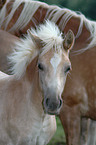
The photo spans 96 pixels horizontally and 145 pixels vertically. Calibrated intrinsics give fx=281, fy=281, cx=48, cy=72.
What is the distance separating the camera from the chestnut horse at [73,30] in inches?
132

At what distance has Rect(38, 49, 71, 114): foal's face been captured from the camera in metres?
2.29

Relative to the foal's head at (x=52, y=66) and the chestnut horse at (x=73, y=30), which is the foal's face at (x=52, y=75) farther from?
the chestnut horse at (x=73, y=30)

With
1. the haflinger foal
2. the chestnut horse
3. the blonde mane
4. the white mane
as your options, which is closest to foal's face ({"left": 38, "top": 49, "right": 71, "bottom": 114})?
the haflinger foal

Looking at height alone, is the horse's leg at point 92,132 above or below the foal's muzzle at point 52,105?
below

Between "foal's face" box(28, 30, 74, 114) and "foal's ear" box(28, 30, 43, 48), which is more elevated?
"foal's ear" box(28, 30, 43, 48)

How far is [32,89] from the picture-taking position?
8.77 feet

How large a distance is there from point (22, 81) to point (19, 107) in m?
0.25

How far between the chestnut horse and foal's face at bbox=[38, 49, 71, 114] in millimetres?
931

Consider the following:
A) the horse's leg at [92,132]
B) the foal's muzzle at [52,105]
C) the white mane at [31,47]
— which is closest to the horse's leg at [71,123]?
the horse's leg at [92,132]

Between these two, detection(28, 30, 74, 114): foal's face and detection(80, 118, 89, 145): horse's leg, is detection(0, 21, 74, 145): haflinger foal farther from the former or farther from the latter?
detection(80, 118, 89, 145): horse's leg

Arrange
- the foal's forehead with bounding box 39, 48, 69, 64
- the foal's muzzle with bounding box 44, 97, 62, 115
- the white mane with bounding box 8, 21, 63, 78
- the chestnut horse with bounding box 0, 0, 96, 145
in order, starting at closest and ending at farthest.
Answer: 1. the foal's muzzle with bounding box 44, 97, 62, 115
2. the foal's forehead with bounding box 39, 48, 69, 64
3. the white mane with bounding box 8, 21, 63, 78
4. the chestnut horse with bounding box 0, 0, 96, 145

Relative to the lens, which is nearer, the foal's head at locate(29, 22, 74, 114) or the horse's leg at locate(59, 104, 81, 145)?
the foal's head at locate(29, 22, 74, 114)

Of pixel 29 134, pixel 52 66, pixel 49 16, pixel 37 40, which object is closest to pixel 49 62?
pixel 52 66

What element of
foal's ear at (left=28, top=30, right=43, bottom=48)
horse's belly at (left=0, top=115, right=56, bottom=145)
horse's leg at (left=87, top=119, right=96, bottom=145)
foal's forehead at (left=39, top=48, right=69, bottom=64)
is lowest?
horse's leg at (left=87, top=119, right=96, bottom=145)
